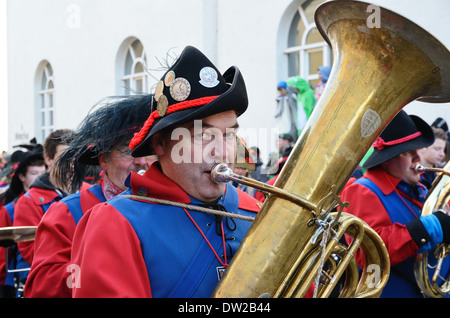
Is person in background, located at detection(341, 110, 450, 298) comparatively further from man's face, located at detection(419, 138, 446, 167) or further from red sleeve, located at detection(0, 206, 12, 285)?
red sleeve, located at detection(0, 206, 12, 285)

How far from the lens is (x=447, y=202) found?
3.15 m

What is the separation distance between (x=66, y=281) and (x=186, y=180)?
0.76 meters

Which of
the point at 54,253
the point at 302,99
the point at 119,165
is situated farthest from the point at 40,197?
the point at 302,99

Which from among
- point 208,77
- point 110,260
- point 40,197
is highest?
→ point 208,77

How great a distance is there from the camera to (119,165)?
9.09 ft

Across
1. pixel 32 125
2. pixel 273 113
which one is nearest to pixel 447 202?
pixel 273 113

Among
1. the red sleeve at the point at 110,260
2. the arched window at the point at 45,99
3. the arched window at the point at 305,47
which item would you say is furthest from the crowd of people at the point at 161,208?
the arched window at the point at 45,99

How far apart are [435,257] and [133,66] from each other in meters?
10.9

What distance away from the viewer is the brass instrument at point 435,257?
3.07m

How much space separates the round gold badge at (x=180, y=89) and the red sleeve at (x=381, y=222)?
5.58 ft

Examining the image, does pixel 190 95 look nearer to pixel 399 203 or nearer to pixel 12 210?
A: pixel 399 203

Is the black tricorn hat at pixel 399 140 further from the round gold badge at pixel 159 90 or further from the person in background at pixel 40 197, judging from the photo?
the person in background at pixel 40 197

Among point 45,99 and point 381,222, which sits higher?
point 45,99
